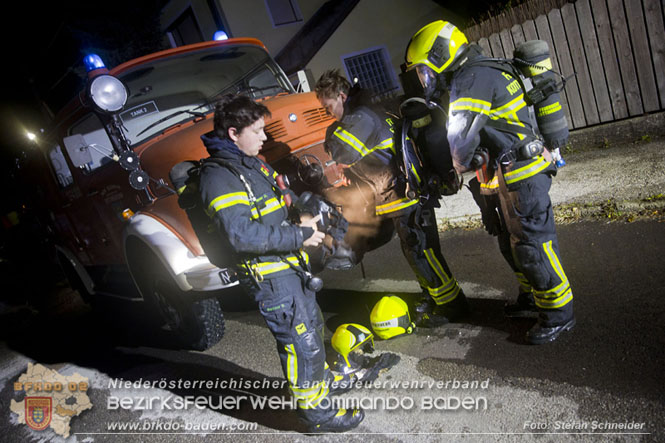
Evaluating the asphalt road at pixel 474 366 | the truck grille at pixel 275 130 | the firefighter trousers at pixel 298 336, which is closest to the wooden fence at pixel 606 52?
the asphalt road at pixel 474 366

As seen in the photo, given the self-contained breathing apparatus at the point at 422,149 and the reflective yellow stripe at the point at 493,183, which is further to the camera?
the self-contained breathing apparatus at the point at 422,149

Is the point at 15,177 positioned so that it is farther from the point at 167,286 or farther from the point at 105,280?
the point at 167,286

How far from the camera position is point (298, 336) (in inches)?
94.1

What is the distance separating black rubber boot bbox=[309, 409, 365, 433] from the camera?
251cm

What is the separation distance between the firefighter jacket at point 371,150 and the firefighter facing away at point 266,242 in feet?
2.21

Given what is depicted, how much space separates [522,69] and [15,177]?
25.4ft

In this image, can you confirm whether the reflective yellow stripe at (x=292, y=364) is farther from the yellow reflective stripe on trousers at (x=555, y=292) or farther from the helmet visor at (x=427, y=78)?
the helmet visor at (x=427, y=78)

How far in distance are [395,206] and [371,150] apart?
0.48m

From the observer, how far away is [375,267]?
5.05 meters

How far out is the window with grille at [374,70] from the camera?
15484 mm

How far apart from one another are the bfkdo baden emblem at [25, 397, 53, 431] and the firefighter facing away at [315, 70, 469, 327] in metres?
3.67

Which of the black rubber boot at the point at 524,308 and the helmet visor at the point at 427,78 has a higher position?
the helmet visor at the point at 427,78

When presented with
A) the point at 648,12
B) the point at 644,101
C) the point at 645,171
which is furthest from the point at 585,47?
the point at 645,171

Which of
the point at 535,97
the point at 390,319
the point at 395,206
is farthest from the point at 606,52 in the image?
the point at 390,319
